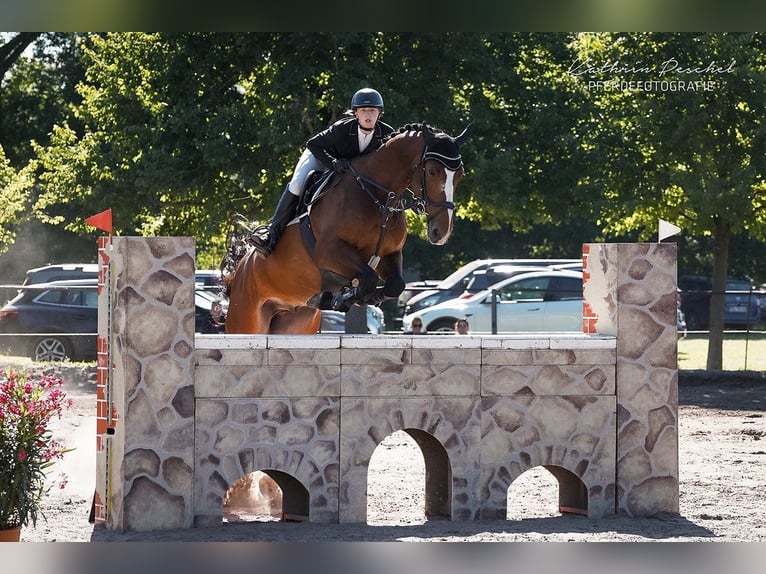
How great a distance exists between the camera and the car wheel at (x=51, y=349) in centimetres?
1695

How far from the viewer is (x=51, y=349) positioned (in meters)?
17.0

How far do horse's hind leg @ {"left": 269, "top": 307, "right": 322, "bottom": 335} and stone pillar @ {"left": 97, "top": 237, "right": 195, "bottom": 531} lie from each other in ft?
8.94

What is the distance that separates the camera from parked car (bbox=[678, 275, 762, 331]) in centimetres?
2944

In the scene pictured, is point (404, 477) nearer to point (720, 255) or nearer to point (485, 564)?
point (485, 564)

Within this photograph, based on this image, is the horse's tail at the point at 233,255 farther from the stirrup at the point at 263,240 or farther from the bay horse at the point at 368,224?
the bay horse at the point at 368,224

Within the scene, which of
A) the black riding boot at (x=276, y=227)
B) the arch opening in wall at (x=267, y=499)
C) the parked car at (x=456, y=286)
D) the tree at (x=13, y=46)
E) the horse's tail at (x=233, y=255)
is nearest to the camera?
the arch opening in wall at (x=267, y=499)

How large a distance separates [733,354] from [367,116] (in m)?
15.8

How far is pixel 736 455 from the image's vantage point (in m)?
9.56

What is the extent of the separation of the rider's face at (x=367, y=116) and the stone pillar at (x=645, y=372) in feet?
6.15

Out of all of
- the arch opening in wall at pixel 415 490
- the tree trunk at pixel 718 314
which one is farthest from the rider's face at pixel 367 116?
the tree trunk at pixel 718 314

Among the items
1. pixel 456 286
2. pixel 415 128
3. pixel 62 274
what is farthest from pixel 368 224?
pixel 62 274

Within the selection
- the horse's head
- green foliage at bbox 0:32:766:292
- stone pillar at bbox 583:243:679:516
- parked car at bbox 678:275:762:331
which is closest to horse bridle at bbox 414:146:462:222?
the horse's head
